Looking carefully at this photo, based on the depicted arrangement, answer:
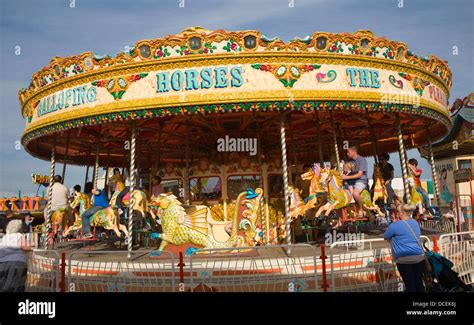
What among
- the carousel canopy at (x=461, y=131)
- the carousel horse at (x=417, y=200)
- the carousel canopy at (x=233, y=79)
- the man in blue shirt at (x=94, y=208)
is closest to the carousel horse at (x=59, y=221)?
the man in blue shirt at (x=94, y=208)

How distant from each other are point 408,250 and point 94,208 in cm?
792

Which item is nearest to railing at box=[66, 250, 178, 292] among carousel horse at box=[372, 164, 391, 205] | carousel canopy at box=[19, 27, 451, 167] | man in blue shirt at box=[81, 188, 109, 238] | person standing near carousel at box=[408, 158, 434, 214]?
man in blue shirt at box=[81, 188, 109, 238]

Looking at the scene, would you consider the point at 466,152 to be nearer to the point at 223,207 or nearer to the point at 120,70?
the point at 223,207

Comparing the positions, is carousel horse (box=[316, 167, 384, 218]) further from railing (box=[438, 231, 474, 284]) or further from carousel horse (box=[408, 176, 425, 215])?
railing (box=[438, 231, 474, 284])

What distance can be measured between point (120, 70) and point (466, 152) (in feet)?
82.4

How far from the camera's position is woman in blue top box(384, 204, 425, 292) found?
5453 millimetres

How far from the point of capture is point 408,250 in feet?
17.9

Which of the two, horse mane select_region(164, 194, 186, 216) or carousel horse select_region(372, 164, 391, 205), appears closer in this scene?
horse mane select_region(164, 194, 186, 216)

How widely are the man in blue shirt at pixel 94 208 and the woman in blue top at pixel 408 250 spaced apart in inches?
297

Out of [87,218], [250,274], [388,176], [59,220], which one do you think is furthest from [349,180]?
[59,220]

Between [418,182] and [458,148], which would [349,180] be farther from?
[458,148]

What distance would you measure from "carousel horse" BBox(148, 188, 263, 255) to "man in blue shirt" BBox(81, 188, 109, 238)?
7.86 ft
